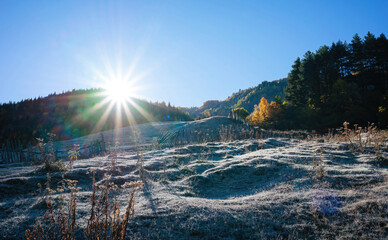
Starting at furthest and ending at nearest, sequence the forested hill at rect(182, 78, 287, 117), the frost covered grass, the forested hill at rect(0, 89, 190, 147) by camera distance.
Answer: the forested hill at rect(182, 78, 287, 117)
the forested hill at rect(0, 89, 190, 147)
the frost covered grass

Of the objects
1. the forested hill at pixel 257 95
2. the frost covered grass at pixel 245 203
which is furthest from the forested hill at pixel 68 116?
the forested hill at pixel 257 95

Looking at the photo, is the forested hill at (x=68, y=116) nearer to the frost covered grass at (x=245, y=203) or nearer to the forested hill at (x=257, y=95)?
the frost covered grass at (x=245, y=203)

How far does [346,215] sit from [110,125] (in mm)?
30183

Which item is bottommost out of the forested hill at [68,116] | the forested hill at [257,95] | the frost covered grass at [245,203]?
the frost covered grass at [245,203]

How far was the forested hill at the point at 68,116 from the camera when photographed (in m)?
27.4

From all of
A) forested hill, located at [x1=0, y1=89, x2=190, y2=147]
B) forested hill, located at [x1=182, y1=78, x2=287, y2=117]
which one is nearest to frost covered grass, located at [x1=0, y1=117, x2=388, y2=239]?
forested hill, located at [x1=0, y1=89, x2=190, y2=147]

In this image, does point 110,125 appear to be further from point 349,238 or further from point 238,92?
point 238,92

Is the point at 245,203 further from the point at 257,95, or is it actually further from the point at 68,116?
the point at 257,95

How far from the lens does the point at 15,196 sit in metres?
3.72

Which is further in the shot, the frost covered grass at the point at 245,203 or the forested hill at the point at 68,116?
the forested hill at the point at 68,116

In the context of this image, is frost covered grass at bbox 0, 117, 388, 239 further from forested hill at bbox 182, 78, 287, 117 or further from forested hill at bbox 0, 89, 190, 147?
forested hill at bbox 182, 78, 287, 117

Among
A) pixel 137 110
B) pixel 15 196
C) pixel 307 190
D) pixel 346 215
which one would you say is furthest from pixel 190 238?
pixel 137 110

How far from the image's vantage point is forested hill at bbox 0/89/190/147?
2740cm

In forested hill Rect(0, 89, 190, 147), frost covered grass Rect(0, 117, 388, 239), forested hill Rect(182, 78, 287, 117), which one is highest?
forested hill Rect(182, 78, 287, 117)
